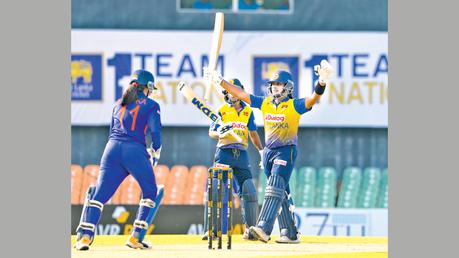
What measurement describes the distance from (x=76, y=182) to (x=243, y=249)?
363 inches

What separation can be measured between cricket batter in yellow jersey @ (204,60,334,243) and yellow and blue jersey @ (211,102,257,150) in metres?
0.76

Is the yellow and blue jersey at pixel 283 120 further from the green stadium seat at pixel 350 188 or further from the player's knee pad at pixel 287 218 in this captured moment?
the green stadium seat at pixel 350 188

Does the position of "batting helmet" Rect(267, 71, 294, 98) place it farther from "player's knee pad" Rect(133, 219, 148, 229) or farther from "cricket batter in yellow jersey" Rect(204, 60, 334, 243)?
"player's knee pad" Rect(133, 219, 148, 229)

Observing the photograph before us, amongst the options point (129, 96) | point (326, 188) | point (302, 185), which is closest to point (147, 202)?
point (129, 96)

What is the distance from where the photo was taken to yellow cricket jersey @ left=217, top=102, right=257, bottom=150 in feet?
53.4

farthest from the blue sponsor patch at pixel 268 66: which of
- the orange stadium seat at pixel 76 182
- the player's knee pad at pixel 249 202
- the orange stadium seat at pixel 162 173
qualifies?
the player's knee pad at pixel 249 202

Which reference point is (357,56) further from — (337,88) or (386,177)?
(386,177)

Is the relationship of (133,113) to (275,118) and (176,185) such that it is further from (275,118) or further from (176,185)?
(176,185)

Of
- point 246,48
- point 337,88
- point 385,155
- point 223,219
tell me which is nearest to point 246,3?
point 246,48

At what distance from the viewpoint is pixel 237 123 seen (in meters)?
16.3

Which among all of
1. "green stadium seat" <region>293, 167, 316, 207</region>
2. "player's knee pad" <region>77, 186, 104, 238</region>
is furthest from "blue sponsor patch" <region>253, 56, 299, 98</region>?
"player's knee pad" <region>77, 186, 104, 238</region>

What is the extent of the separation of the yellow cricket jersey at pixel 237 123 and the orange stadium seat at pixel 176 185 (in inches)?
279

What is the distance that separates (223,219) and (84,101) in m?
8.65

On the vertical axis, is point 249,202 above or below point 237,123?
below
